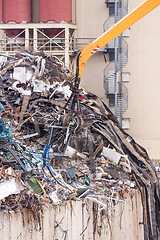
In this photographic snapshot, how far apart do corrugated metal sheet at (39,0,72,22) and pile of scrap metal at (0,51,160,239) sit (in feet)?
26.6

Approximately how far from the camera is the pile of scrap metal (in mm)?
8734

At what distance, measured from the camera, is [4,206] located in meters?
7.84

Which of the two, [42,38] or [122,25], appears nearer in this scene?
[122,25]

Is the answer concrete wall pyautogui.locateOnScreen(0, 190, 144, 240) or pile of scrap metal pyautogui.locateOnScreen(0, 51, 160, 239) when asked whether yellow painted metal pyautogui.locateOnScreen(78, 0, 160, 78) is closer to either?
pile of scrap metal pyautogui.locateOnScreen(0, 51, 160, 239)

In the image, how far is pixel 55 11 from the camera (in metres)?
22.6

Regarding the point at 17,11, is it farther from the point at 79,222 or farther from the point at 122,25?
the point at 79,222

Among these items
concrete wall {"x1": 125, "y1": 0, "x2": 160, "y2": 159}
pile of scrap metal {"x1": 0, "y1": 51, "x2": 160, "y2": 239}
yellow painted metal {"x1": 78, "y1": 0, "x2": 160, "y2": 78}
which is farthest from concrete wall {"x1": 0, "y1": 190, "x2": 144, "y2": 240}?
concrete wall {"x1": 125, "y1": 0, "x2": 160, "y2": 159}

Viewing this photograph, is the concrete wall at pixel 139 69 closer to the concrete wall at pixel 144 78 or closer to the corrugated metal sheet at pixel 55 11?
the concrete wall at pixel 144 78

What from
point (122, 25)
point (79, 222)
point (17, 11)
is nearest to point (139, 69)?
point (17, 11)

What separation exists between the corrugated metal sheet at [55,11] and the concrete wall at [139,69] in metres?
0.69

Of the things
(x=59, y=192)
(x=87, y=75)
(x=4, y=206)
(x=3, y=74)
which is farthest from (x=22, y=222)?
(x=87, y=75)

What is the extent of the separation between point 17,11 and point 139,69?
19.1 feet

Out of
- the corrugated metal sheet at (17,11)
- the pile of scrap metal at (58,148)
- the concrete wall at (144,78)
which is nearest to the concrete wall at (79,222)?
the pile of scrap metal at (58,148)

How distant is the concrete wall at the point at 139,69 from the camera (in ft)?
72.9
